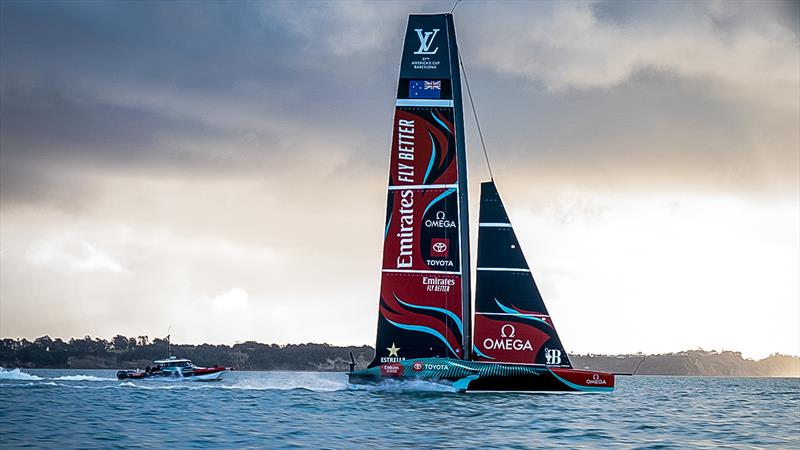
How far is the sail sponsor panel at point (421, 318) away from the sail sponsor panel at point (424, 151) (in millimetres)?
4740

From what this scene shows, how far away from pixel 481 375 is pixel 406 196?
376 inches

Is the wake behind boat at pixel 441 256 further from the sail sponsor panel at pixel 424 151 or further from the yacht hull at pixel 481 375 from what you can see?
the yacht hull at pixel 481 375

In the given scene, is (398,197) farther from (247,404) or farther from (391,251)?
(247,404)

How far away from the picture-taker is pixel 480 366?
42688 millimetres

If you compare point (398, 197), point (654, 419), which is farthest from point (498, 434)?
point (398, 197)

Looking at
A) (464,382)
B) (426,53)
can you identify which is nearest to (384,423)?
(464,382)

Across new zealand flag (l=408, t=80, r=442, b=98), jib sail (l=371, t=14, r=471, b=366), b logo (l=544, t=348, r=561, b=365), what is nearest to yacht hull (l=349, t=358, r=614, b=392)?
b logo (l=544, t=348, r=561, b=365)

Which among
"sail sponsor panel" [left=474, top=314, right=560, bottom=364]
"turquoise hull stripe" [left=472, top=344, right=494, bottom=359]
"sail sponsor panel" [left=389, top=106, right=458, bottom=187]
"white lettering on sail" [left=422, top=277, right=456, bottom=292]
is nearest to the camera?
"sail sponsor panel" [left=474, top=314, right=560, bottom=364]

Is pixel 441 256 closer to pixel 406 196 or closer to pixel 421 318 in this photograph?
pixel 421 318

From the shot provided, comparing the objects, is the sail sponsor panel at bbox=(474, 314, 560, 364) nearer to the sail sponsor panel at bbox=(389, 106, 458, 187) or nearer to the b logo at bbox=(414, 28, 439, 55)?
the sail sponsor panel at bbox=(389, 106, 458, 187)

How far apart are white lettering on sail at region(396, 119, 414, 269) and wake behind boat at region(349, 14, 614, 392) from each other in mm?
49

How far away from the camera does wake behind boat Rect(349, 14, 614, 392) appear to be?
45.2 metres

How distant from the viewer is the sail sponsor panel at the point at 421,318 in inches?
1796

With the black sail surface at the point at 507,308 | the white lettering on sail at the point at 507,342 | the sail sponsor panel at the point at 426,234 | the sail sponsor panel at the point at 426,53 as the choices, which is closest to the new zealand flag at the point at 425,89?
the sail sponsor panel at the point at 426,53
